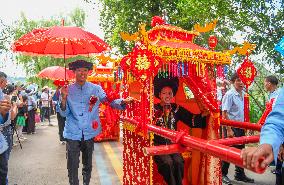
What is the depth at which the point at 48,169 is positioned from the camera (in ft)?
23.9

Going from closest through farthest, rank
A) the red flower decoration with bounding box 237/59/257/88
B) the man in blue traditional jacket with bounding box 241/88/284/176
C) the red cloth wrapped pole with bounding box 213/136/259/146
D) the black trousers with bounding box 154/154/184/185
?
1. the man in blue traditional jacket with bounding box 241/88/284/176
2. the red cloth wrapped pole with bounding box 213/136/259/146
3. the black trousers with bounding box 154/154/184/185
4. the red flower decoration with bounding box 237/59/257/88

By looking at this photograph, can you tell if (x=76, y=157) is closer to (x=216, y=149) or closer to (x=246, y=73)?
(x=216, y=149)

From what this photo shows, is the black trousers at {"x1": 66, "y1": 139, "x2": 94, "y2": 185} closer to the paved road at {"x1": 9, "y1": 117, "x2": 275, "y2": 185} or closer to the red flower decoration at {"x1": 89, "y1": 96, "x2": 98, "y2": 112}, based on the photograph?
the red flower decoration at {"x1": 89, "y1": 96, "x2": 98, "y2": 112}

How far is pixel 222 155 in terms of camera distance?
2.28m

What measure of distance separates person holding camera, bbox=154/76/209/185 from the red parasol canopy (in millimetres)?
1100

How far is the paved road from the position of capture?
6.29m

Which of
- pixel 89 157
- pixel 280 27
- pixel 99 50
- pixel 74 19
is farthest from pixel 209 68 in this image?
pixel 74 19

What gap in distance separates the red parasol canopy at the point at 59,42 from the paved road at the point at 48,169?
2.30 m

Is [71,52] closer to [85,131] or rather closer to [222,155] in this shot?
[85,131]

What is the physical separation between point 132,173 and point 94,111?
1045mm

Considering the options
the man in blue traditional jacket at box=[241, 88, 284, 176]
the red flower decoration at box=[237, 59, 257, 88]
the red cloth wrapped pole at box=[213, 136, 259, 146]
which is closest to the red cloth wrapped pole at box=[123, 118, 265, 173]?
the man in blue traditional jacket at box=[241, 88, 284, 176]

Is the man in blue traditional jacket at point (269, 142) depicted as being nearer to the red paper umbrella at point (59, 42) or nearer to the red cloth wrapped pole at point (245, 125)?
the red cloth wrapped pole at point (245, 125)

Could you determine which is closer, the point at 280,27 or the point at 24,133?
the point at 280,27

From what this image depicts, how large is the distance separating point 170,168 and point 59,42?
8.85 feet
